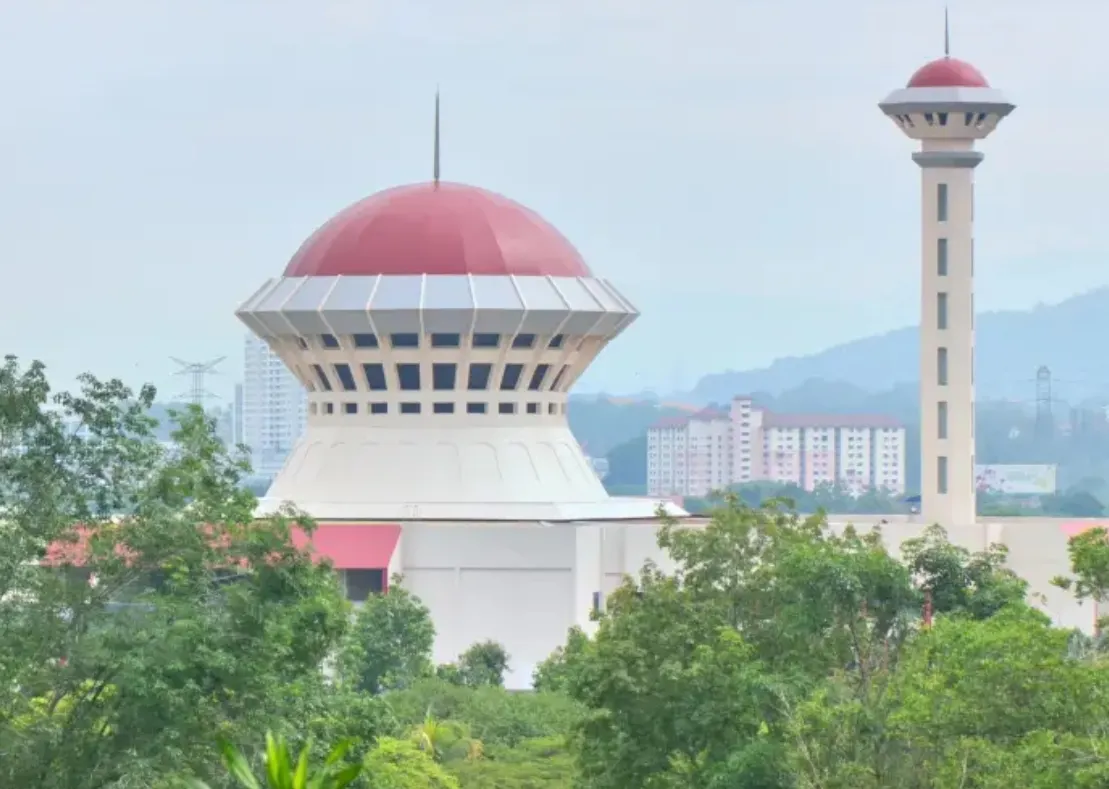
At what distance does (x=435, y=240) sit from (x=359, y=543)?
868cm

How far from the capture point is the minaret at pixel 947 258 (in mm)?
104062

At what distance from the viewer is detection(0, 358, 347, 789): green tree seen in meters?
53.4

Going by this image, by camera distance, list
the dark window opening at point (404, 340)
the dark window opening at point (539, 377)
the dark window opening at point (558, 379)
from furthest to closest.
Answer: the dark window opening at point (558, 379), the dark window opening at point (539, 377), the dark window opening at point (404, 340)

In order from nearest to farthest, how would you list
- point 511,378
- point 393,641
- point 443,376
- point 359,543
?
point 393,641
point 359,543
point 443,376
point 511,378

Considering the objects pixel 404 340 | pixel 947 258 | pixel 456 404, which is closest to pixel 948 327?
pixel 947 258

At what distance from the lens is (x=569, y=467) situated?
105312mm

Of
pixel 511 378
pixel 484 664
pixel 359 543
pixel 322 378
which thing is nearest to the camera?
pixel 484 664

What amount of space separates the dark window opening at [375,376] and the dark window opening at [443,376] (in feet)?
4.10

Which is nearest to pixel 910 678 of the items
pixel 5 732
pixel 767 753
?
pixel 767 753

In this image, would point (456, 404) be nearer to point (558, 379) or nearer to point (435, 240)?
point (558, 379)

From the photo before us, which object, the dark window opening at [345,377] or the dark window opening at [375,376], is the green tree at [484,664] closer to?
the dark window opening at [375,376]

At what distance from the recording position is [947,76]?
4131 inches

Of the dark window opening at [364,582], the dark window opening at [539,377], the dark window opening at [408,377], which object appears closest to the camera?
the dark window opening at [364,582]

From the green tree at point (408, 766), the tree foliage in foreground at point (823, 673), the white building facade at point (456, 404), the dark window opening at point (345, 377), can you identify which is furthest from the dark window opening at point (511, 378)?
the tree foliage in foreground at point (823, 673)
